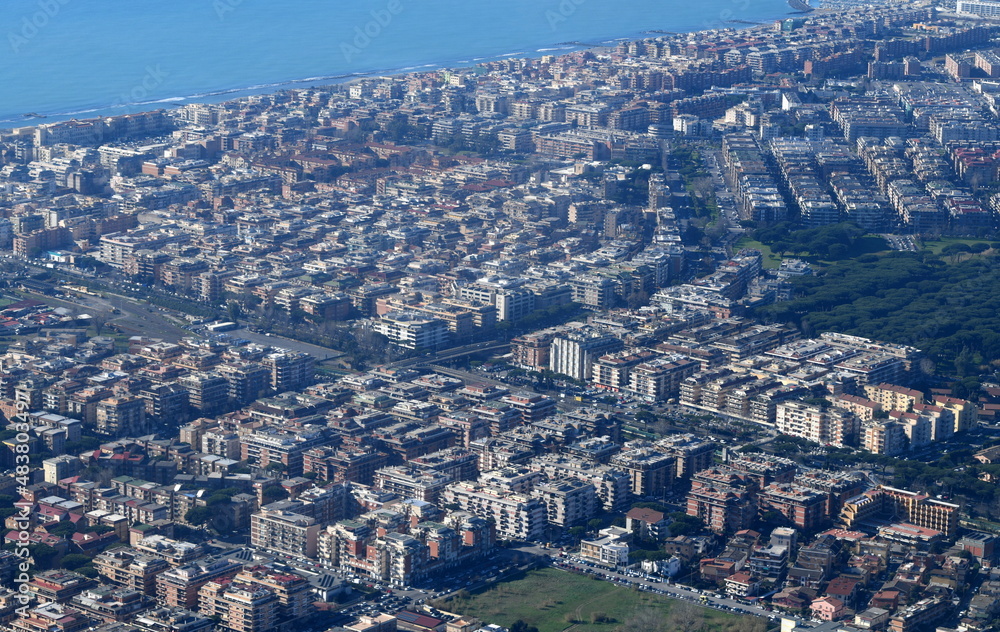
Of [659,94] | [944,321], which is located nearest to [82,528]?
[944,321]

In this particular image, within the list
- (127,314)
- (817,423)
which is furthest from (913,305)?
(127,314)

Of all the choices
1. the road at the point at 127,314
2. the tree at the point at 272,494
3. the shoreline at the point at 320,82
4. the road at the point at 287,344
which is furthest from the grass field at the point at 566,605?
the shoreline at the point at 320,82

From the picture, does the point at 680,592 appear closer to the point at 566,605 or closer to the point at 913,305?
the point at 566,605

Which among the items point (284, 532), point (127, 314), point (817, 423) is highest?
point (127, 314)

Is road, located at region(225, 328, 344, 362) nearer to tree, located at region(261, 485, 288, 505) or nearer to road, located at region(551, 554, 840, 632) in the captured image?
tree, located at region(261, 485, 288, 505)

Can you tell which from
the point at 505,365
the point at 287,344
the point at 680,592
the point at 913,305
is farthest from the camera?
the point at 913,305

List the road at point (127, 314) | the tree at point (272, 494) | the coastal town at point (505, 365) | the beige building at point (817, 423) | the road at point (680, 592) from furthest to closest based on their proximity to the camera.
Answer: the road at point (127, 314) → the beige building at point (817, 423) → the tree at point (272, 494) → the coastal town at point (505, 365) → the road at point (680, 592)
